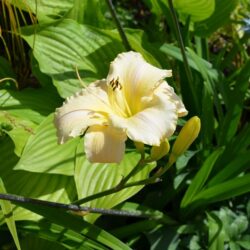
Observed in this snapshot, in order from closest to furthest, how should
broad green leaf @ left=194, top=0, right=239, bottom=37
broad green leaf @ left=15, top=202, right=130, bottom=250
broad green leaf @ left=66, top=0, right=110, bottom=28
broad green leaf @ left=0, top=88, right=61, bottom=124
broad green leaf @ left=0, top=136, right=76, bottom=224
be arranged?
broad green leaf @ left=15, top=202, right=130, bottom=250, broad green leaf @ left=0, top=136, right=76, bottom=224, broad green leaf @ left=0, top=88, right=61, bottom=124, broad green leaf @ left=66, top=0, right=110, bottom=28, broad green leaf @ left=194, top=0, right=239, bottom=37

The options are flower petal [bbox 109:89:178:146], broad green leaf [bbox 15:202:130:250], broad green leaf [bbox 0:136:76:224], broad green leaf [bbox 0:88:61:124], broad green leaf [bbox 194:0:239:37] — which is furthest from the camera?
broad green leaf [bbox 194:0:239:37]

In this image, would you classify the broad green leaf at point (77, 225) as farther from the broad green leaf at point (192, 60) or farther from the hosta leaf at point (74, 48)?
the broad green leaf at point (192, 60)

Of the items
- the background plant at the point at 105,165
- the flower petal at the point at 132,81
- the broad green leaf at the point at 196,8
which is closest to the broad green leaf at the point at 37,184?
the background plant at the point at 105,165

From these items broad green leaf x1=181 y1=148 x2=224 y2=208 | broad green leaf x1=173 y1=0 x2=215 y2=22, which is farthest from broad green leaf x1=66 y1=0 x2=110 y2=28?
broad green leaf x1=181 y1=148 x2=224 y2=208

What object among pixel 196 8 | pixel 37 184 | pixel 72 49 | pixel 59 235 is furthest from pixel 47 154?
pixel 196 8

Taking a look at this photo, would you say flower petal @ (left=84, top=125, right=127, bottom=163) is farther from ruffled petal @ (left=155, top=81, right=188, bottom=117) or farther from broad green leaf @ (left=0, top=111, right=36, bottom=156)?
broad green leaf @ (left=0, top=111, right=36, bottom=156)

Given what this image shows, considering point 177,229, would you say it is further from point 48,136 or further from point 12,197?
point 12,197
